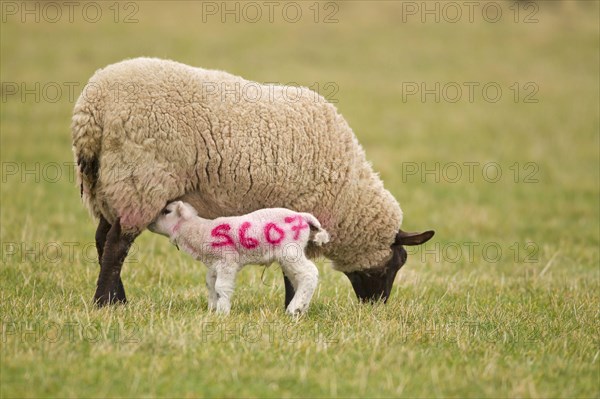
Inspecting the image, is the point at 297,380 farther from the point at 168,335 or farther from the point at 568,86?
the point at 568,86

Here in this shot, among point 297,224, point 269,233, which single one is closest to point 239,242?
point 269,233

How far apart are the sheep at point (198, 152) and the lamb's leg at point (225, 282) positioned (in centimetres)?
48

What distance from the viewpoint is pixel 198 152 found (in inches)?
241

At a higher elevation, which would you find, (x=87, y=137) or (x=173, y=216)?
(x=87, y=137)

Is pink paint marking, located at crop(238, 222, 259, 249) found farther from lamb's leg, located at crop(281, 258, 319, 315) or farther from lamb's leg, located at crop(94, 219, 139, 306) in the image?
lamb's leg, located at crop(94, 219, 139, 306)

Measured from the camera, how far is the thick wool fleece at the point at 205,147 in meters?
6.01

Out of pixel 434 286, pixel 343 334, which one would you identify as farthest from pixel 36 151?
pixel 343 334

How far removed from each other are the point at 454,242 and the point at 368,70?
513 inches

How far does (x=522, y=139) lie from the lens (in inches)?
750

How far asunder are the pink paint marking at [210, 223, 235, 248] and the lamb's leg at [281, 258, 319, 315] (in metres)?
0.45

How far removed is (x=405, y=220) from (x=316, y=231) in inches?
264

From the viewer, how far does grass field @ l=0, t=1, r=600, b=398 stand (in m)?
4.76

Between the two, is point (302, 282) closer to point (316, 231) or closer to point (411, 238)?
point (316, 231)

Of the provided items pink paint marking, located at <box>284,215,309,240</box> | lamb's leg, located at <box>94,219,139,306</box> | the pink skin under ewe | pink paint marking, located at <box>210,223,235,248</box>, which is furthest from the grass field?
pink paint marking, located at <box>284,215,309,240</box>
